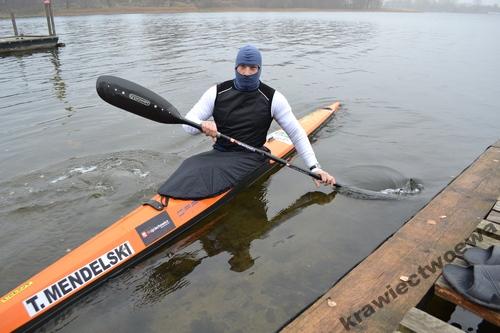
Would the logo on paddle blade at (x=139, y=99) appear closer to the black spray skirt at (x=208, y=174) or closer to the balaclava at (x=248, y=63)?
the black spray skirt at (x=208, y=174)

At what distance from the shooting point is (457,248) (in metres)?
3.78

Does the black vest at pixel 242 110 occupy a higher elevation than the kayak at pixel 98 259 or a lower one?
higher

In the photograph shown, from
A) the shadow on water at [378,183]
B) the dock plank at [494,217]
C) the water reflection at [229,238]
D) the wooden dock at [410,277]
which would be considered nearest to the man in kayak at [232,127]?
the water reflection at [229,238]

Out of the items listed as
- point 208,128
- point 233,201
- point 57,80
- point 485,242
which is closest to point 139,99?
point 208,128

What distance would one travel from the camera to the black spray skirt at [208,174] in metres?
4.64

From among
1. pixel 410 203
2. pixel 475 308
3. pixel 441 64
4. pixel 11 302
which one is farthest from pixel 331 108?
pixel 441 64

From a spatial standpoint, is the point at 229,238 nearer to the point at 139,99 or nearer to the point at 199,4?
the point at 139,99

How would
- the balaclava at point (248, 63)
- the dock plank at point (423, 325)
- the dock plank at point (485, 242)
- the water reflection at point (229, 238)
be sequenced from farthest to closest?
the balaclava at point (248, 63) < the water reflection at point (229, 238) < the dock plank at point (485, 242) < the dock plank at point (423, 325)

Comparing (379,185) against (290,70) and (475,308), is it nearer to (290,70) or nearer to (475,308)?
(475,308)

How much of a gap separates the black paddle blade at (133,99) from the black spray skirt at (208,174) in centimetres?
59

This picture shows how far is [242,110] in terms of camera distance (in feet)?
16.3

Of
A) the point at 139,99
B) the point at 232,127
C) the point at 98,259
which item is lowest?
the point at 98,259

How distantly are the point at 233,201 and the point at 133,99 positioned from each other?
77.4 inches

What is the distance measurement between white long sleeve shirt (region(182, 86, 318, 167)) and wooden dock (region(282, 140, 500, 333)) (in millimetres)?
1631
